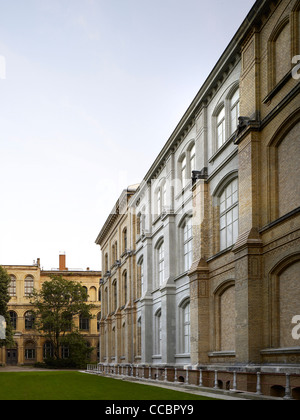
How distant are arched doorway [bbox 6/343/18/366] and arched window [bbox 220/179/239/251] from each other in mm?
62374

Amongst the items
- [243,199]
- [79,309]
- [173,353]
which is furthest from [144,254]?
[79,309]

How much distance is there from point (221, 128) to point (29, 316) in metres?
63.6

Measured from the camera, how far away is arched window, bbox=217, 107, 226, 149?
88.6 feet

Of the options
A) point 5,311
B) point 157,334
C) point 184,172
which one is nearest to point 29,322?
point 5,311

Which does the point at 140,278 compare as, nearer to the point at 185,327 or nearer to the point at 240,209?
the point at 185,327

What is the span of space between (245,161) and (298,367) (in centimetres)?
795

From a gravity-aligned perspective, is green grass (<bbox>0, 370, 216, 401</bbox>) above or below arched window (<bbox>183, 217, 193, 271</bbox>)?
below

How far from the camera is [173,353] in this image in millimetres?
34000

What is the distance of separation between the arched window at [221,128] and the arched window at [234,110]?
3.28 ft

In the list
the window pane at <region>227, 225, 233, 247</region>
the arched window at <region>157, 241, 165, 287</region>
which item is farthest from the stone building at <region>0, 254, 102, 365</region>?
the window pane at <region>227, 225, 233, 247</region>

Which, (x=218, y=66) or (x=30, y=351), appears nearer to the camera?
(x=218, y=66)

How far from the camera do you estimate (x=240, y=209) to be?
22641 mm

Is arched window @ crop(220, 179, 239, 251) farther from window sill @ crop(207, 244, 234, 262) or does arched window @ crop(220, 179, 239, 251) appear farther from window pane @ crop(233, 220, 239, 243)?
window sill @ crop(207, 244, 234, 262)

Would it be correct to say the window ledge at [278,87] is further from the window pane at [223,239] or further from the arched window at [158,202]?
the arched window at [158,202]
